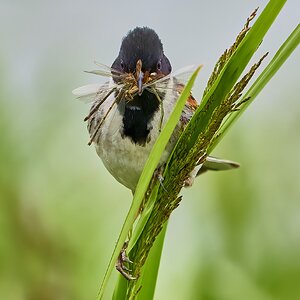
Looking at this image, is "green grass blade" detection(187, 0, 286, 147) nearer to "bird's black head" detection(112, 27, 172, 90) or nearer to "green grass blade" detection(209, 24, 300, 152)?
"green grass blade" detection(209, 24, 300, 152)

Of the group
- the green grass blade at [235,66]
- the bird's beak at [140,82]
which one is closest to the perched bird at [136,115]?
the bird's beak at [140,82]

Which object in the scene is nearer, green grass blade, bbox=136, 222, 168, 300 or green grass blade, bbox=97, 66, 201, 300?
green grass blade, bbox=97, 66, 201, 300

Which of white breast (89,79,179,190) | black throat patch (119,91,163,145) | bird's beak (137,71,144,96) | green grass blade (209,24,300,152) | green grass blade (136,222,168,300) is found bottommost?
green grass blade (136,222,168,300)

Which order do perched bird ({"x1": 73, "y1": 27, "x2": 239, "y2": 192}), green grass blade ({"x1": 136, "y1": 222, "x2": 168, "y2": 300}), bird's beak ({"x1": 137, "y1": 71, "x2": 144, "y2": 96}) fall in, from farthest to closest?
1. perched bird ({"x1": 73, "y1": 27, "x2": 239, "y2": 192})
2. bird's beak ({"x1": 137, "y1": 71, "x2": 144, "y2": 96})
3. green grass blade ({"x1": 136, "y1": 222, "x2": 168, "y2": 300})

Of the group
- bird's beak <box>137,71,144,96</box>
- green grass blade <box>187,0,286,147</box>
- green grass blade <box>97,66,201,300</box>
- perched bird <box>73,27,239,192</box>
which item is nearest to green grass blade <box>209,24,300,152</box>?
green grass blade <box>187,0,286,147</box>

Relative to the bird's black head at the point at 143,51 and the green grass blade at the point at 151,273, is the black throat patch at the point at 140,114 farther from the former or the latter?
the green grass blade at the point at 151,273

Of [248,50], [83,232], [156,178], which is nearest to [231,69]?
[248,50]

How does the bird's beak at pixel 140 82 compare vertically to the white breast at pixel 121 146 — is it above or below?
above

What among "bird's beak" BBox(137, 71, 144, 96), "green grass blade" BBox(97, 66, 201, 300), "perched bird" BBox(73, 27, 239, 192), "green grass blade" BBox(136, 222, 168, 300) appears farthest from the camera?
"perched bird" BBox(73, 27, 239, 192)
